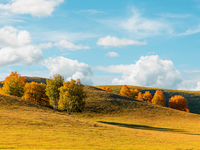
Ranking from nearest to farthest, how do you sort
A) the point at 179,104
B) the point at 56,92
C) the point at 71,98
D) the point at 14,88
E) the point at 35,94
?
the point at 71,98 → the point at 56,92 → the point at 35,94 → the point at 14,88 → the point at 179,104

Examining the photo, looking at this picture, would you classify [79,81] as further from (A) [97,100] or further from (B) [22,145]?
(B) [22,145]

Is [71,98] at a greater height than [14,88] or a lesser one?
lesser

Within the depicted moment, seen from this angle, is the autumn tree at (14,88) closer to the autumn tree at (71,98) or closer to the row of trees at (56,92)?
the row of trees at (56,92)

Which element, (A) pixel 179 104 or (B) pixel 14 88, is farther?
(A) pixel 179 104

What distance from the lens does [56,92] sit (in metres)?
81.4

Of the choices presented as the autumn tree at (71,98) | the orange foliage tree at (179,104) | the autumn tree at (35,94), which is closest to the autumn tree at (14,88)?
the autumn tree at (35,94)

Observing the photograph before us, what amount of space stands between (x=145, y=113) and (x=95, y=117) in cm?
2520

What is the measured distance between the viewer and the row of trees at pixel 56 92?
7238cm

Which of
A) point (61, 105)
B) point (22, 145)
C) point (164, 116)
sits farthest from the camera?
point (164, 116)

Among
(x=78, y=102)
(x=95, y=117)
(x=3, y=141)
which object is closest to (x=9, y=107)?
(x=78, y=102)

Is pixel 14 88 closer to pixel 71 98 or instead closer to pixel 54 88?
pixel 54 88

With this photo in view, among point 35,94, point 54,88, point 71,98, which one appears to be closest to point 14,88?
point 35,94

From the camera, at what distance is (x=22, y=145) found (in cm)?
2369

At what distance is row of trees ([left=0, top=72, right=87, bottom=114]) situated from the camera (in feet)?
237
